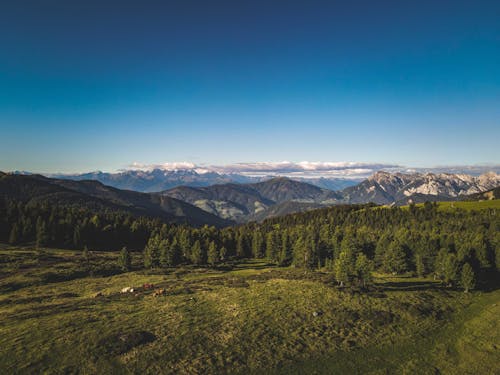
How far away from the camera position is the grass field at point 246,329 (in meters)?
29.9

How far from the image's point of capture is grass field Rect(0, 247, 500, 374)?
2994 cm

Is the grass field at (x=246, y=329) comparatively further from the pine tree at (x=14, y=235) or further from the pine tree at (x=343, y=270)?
the pine tree at (x=14, y=235)

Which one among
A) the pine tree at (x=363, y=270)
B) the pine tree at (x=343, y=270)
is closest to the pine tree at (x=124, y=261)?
the pine tree at (x=343, y=270)

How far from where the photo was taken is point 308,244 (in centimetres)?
10012

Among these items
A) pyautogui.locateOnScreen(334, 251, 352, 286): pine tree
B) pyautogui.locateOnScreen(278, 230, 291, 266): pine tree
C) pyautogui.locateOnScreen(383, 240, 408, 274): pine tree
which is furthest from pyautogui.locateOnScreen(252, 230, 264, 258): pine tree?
pyautogui.locateOnScreen(334, 251, 352, 286): pine tree

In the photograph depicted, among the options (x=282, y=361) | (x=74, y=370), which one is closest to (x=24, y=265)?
(x=74, y=370)

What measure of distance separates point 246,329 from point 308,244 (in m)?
65.8

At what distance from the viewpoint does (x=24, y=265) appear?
78562 millimetres

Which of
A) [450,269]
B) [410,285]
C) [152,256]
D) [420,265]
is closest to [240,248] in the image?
[152,256]

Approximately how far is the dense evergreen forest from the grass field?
11045 mm

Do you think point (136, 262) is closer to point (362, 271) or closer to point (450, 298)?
point (362, 271)

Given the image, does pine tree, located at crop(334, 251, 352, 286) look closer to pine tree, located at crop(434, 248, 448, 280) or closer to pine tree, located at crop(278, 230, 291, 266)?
pine tree, located at crop(434, 248, 448, 280)

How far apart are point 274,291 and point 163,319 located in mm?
25825

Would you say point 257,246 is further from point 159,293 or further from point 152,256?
point 159,293
